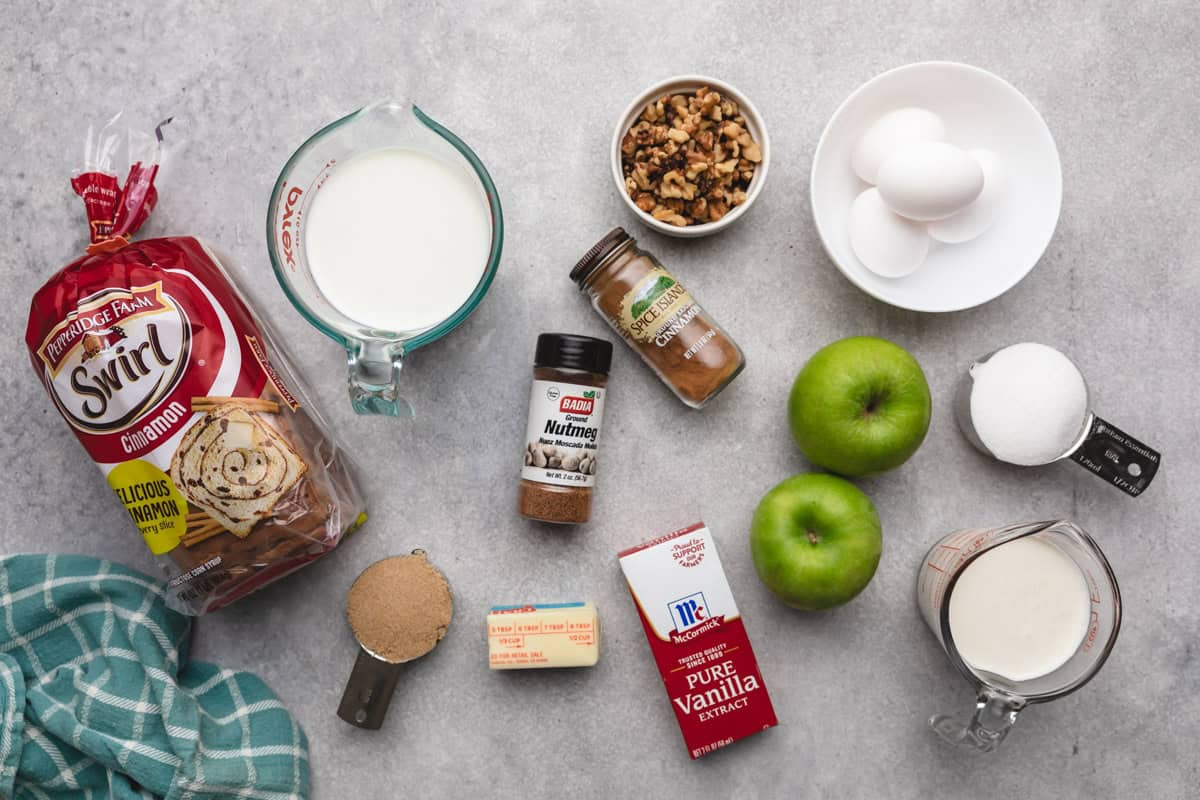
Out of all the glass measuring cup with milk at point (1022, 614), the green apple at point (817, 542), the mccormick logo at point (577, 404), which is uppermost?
the mccormick logo at point (577, 404)

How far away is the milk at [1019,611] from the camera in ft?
3.36

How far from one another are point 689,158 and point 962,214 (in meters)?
0.37

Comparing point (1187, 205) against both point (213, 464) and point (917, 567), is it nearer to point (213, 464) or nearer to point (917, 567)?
point (917, 567)

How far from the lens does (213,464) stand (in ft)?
3.09

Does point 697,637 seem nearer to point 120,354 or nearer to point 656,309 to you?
point 656,309

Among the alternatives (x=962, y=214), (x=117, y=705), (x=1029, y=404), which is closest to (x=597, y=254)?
(x=962, y=214)

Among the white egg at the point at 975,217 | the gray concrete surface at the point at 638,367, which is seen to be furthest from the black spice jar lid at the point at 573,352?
the white egg at the point at 975,217

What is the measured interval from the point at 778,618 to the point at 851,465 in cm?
26

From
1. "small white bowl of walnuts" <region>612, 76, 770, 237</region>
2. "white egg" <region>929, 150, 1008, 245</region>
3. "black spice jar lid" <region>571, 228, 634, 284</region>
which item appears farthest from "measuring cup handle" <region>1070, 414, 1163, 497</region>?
"black spice jar lid" <region>571, 228, 634, 284</region>

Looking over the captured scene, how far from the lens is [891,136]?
108 cm

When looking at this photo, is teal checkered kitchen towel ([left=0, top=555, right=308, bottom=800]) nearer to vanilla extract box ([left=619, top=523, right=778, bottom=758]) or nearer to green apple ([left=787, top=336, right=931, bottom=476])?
vanilla extract box ([left=619, top=523, right=778, bottom=758])

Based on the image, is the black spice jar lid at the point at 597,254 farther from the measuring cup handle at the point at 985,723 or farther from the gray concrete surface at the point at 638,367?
the measuring cup handle at the point at 985,723

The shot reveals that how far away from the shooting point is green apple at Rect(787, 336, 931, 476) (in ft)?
3.31

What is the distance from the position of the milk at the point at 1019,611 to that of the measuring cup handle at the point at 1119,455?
6.9 inches
